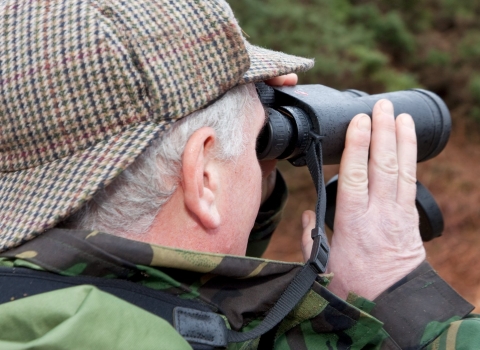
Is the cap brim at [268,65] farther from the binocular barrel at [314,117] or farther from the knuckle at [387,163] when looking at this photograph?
the knuckle at [387,163]

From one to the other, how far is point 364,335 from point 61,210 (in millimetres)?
637

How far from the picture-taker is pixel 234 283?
104cm

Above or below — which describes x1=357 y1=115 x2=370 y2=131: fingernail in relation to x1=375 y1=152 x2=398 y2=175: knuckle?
above

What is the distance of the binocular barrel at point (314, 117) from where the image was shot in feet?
4.01

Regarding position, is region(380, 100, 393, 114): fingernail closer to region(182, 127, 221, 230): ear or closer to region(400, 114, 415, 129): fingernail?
region(400, 114, 415, 129): fingernail

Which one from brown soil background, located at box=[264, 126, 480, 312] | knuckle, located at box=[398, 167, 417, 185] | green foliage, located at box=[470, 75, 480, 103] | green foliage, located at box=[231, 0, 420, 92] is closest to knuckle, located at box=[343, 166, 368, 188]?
knuckle, located at box=[398, 167, 417, 185]

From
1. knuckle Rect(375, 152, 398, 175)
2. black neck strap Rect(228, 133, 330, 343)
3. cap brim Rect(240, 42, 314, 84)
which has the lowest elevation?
black neck strap Rect(228, 133, 330, 343)

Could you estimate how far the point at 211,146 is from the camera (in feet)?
3.42

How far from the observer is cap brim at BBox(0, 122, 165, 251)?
916mm

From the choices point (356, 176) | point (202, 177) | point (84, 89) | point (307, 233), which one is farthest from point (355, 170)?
point (84, 89)

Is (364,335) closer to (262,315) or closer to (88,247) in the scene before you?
(262,315)

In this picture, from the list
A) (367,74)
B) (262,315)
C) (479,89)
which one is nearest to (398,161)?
(262,315)

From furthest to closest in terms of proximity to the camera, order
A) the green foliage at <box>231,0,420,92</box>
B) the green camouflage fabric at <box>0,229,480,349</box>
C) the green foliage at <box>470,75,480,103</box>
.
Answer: the green foliage at <box>470,75,480,103</box>
the green foliage at <box>231,0,420,92</box>
the green camouflage fabric at <box>0,229,480,349</box>

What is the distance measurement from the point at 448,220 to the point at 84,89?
11.6ft
